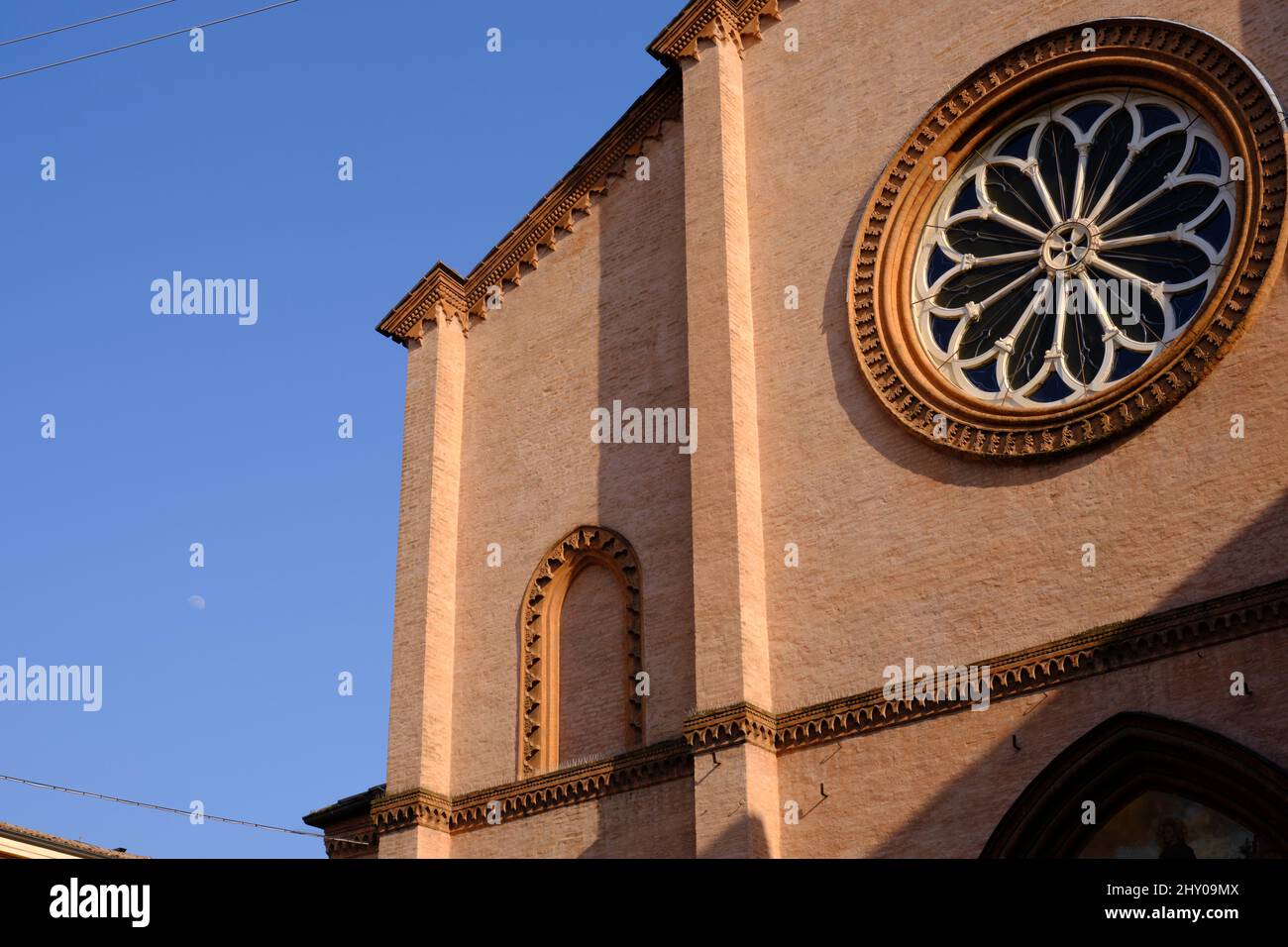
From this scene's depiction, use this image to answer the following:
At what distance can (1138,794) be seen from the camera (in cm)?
1576

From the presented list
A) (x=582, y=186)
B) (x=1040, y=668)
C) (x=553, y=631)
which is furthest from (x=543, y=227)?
(x=1040, y=668)

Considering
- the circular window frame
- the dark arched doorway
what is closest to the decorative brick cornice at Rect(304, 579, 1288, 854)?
the dark arched doorway

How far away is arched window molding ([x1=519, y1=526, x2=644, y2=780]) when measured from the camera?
66.2 feet

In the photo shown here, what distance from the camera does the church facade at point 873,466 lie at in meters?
16.2

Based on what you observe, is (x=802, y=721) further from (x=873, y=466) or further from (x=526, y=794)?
(x=526, y=794)

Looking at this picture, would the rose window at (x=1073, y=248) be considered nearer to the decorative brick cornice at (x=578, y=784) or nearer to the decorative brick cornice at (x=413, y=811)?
the decorative brick cornice at (x=578, y=784)

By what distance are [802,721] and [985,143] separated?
6793 mm

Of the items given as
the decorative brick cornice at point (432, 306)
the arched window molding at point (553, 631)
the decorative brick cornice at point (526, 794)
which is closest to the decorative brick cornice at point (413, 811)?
the decorative brick cornice at point (526, 794)

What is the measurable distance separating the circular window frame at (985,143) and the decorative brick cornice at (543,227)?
4.27 meters

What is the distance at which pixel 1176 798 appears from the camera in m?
15.6
